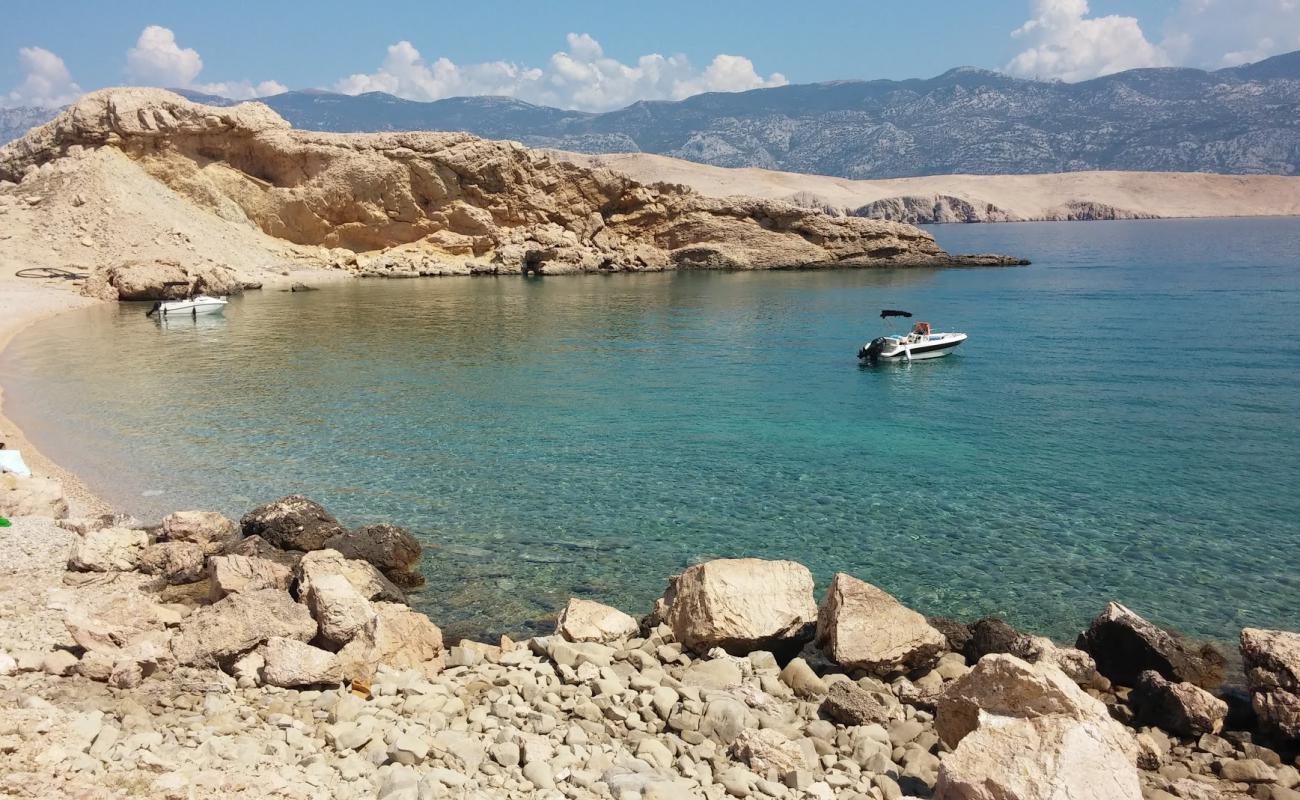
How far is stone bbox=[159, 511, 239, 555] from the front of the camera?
462 inches

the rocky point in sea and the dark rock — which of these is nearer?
the rocky point in sea

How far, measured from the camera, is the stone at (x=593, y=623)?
29.4ft

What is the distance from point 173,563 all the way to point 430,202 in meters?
51.6

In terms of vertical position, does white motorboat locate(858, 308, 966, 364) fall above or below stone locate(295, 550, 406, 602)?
above

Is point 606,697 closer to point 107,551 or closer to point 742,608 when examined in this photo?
point 742,608

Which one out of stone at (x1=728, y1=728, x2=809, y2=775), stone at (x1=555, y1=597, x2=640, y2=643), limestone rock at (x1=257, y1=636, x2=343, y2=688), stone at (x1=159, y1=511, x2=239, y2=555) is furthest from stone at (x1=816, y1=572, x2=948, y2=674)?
stone at (x1=159, y1=511, x2=239, y2=555)

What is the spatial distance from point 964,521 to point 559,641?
288 inches

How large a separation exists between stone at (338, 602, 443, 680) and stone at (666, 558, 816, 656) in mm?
2465

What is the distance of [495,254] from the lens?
198 ft

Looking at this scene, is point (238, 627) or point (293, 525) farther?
point (293, 525)

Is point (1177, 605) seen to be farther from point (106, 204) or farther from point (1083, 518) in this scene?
point (106, 204)

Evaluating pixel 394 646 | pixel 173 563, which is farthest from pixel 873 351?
pixel 394 646

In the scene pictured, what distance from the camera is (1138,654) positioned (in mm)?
8836

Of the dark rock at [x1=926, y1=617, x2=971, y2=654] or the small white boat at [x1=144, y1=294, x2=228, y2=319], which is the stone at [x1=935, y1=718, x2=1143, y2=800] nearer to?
the dark rock at [x1=926, y1=617, x2=971, y2=654]
